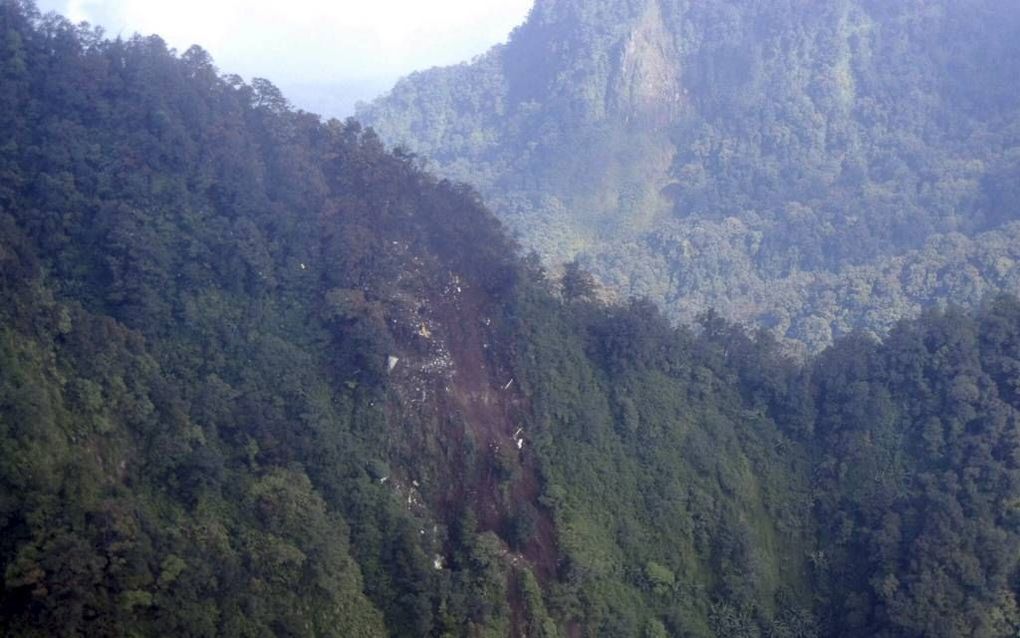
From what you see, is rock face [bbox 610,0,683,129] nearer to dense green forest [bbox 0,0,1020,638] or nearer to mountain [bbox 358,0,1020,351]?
mountain [bbox 358,0,1020,351]

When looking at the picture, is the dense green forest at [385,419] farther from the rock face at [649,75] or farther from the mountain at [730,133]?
the rock face at [649,75]

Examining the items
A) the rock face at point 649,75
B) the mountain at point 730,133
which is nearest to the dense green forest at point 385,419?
the mountain at point 730,133

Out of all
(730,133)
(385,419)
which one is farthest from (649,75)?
(385,419)

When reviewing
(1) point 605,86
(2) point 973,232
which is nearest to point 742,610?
(2) point 973,232

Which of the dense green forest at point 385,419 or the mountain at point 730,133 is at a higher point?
the mountain at point 730,133

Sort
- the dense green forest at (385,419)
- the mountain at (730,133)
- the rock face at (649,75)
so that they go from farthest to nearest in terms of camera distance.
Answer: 1. the rock face at (649,75)
2. the mountain at (730,133)
3. the dense green forest at (385,419)

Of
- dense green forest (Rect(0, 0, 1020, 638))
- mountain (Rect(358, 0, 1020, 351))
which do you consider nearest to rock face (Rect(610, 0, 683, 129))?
mountain (Rect(358, 0, 1020, 351))
